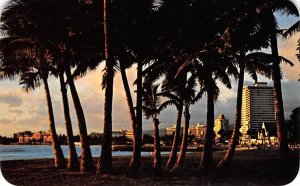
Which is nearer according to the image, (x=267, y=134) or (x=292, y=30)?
(x=292, y=30)

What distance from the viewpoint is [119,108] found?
41.8 ft

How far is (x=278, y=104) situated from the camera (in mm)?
11367

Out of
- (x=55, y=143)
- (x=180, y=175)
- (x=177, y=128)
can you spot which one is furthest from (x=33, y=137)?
(x=177, y=128)

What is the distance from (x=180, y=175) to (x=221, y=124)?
1910mm

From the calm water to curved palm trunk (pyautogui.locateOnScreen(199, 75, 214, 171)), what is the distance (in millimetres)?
1909

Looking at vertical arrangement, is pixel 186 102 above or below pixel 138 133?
above

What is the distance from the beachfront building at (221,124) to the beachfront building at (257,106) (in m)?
0.74

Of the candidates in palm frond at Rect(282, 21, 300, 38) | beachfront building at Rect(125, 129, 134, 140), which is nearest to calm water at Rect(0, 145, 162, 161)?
beachfront building at Rect(125, 129, 134, 140)

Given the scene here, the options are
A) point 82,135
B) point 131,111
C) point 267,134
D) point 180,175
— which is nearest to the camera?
point 267,134

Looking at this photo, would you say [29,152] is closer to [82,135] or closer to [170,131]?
[82,135]

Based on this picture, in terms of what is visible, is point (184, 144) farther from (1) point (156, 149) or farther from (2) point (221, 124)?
(2) point (221, 124)

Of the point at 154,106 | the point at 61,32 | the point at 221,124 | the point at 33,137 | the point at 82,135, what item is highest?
the point at 61,32

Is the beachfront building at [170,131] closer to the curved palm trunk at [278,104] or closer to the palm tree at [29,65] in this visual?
the palm tree at [29,65]

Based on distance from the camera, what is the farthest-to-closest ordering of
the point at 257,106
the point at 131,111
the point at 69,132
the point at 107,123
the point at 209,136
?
the point at 69,132, the point at 131,111, the point at 209,136, the point at 107,123, the point at 257,106
